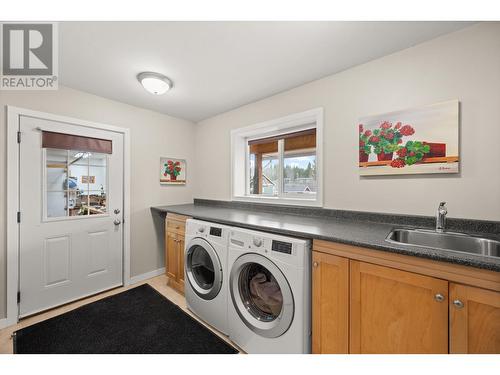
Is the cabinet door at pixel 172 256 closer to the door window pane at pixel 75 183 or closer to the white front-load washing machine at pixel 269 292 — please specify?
the door window pane at pixel 75 183

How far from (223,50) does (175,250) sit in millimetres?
2002

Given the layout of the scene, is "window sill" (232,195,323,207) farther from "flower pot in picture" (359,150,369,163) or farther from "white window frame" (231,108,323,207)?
"flower pot in picture" (359,150,369,163)

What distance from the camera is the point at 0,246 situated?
1.76 meters

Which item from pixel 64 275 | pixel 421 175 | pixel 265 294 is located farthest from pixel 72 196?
pixel 421 175

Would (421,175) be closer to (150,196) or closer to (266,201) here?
A: (266,201)

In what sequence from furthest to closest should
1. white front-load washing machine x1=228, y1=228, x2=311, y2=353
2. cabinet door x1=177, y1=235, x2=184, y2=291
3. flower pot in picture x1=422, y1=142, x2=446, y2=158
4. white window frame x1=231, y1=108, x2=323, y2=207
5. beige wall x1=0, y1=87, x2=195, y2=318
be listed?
cabinet door x1=177, y1=235, x2=184, y2=291 → beige wall x1=0, y1=87, x2=195, y2=318 → white window frame x1=231, y1=108, x2=323, y2=207 → flower pot in picture x1=422, y1=142, x2=446, y2=158 → white front-load washing machine x1=228, y1=228, x2=311, y2=353

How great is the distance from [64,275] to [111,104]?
6.13ft

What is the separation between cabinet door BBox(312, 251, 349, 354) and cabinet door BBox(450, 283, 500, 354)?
43 cm

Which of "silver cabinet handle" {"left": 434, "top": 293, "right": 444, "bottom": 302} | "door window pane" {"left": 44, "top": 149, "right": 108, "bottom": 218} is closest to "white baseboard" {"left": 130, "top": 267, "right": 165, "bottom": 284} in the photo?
"door window pane" {"left": 44, "top": 149, "right": 108, "bottom": 218}

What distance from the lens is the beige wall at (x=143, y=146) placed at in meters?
2.07

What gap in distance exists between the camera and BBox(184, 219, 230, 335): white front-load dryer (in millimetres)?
1678

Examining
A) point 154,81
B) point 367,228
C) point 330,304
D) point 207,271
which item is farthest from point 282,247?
point 154,81

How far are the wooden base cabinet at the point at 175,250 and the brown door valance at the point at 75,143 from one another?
3.40 feet

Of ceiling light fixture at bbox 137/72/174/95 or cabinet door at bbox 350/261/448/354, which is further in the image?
ceiling light fixture at bbox 137/72/174/95
